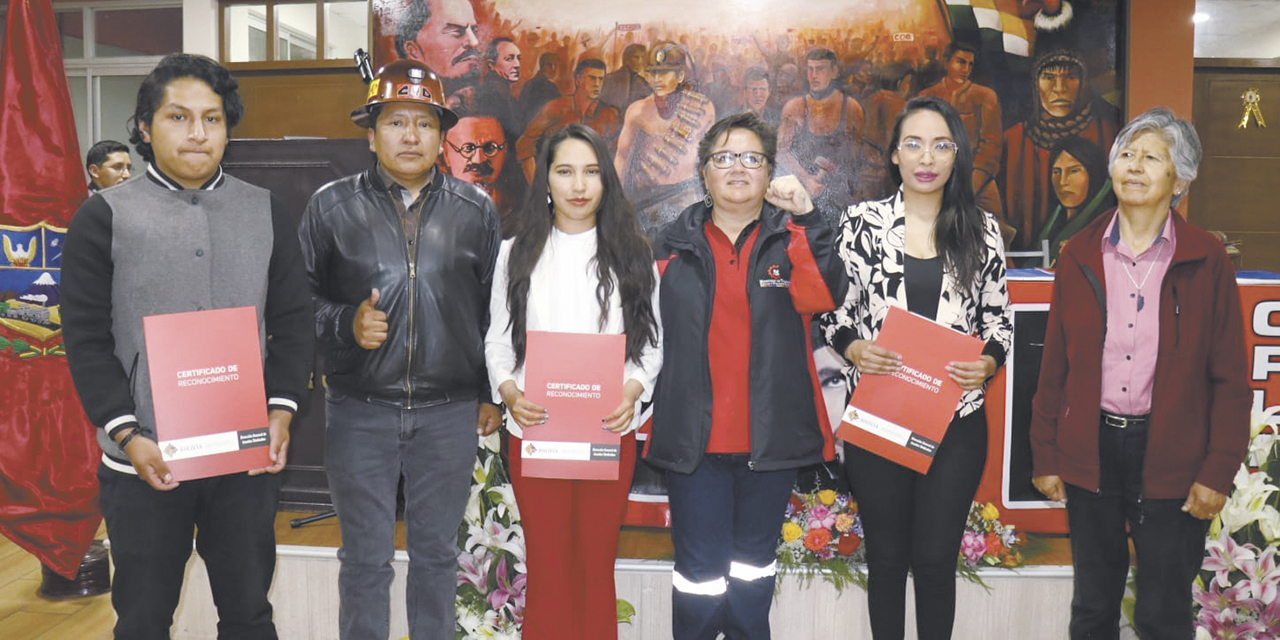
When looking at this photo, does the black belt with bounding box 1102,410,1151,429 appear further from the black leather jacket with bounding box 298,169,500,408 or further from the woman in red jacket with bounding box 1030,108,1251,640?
the black leather jacket with bounding box 298,169,500,408

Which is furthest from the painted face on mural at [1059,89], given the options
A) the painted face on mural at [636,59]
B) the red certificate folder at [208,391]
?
the red certificate folder at [208,391]

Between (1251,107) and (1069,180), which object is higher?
(1251,107)

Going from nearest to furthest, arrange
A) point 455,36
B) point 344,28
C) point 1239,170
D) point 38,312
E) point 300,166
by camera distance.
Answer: point 38,312 < point 300,166 < point 455,36 < point 344,28 < point 1239,170

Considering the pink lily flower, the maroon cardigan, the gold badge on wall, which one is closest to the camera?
the maroon cardigan

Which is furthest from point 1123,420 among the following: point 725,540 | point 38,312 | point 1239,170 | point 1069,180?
point 1239,170

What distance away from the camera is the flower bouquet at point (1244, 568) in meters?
2.59

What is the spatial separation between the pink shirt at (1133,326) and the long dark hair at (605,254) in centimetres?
111

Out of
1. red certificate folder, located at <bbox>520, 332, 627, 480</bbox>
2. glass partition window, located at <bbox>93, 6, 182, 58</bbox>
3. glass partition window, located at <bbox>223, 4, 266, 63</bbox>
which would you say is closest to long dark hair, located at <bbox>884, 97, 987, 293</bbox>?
red certificate folder, located at <bbox>520, 332, 627, 480</bbox>

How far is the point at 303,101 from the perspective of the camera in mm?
5027

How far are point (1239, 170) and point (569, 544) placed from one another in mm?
5823

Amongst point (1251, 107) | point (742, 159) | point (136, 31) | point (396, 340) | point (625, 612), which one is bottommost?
point (625, 612)

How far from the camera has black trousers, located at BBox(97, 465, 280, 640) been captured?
173 centimetres

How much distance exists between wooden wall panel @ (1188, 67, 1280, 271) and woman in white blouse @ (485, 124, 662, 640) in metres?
5.30

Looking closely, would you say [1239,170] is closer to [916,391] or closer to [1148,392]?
[1148,392]
